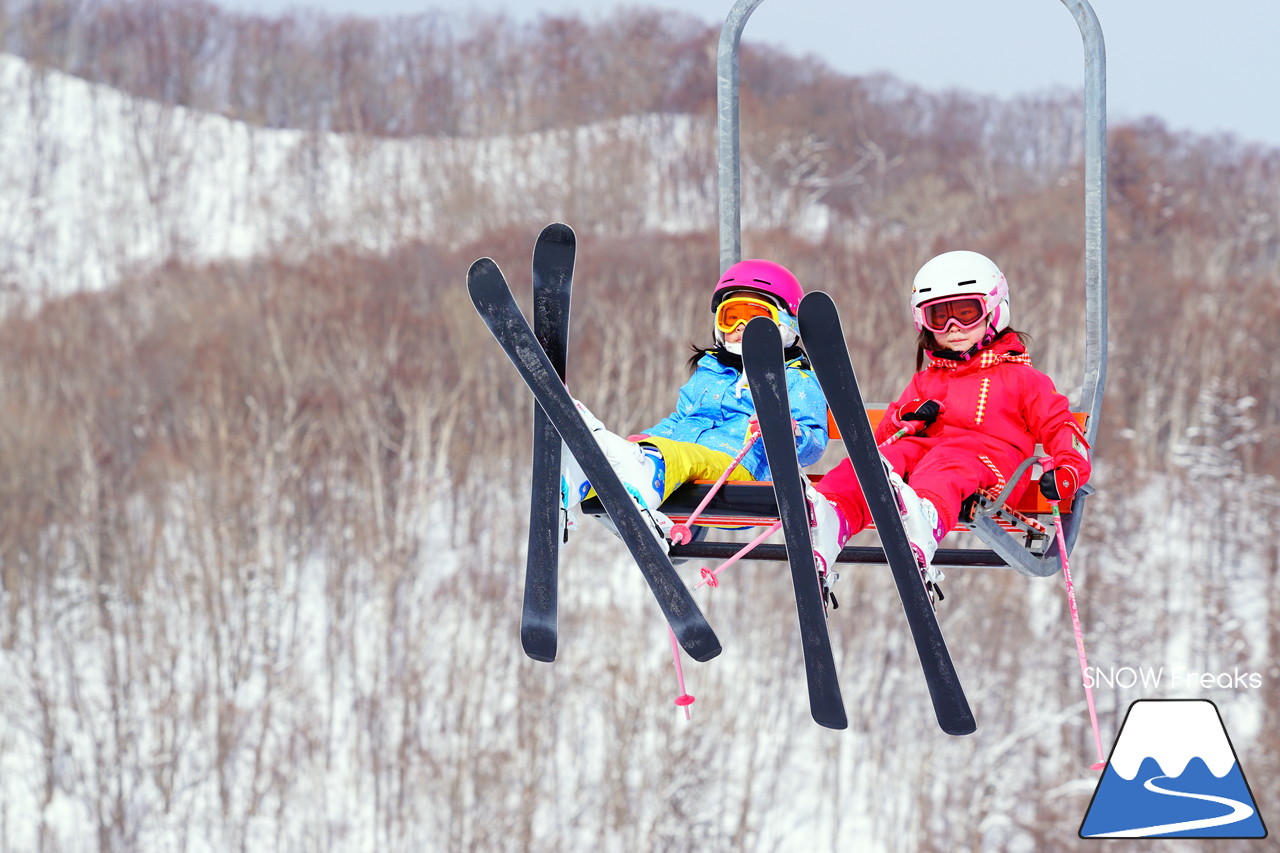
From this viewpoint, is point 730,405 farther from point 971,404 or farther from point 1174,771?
point 1174,771

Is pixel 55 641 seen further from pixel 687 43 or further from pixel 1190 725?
pixel 687 43

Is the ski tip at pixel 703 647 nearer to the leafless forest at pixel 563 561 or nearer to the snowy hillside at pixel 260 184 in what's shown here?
the leafless forest at pixel 563 561

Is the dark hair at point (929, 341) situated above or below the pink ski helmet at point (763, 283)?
below

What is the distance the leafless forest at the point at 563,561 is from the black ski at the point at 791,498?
1822 centimetres

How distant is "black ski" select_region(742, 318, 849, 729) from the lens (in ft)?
8.75

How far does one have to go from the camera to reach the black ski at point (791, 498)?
8.75 feet

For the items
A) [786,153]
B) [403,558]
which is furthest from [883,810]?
[786,153]

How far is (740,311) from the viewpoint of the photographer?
141 inches

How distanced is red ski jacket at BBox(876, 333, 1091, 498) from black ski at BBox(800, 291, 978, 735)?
62 centimetres

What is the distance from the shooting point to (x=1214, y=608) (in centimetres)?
2359

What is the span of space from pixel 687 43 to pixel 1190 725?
3082 cm

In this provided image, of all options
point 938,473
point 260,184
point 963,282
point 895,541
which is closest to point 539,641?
point 895,541

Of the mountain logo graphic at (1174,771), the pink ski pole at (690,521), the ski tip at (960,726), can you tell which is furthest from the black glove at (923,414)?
the mountain logo graphic at (1174,771)

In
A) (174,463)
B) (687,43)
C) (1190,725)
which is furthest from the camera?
(687,43)
